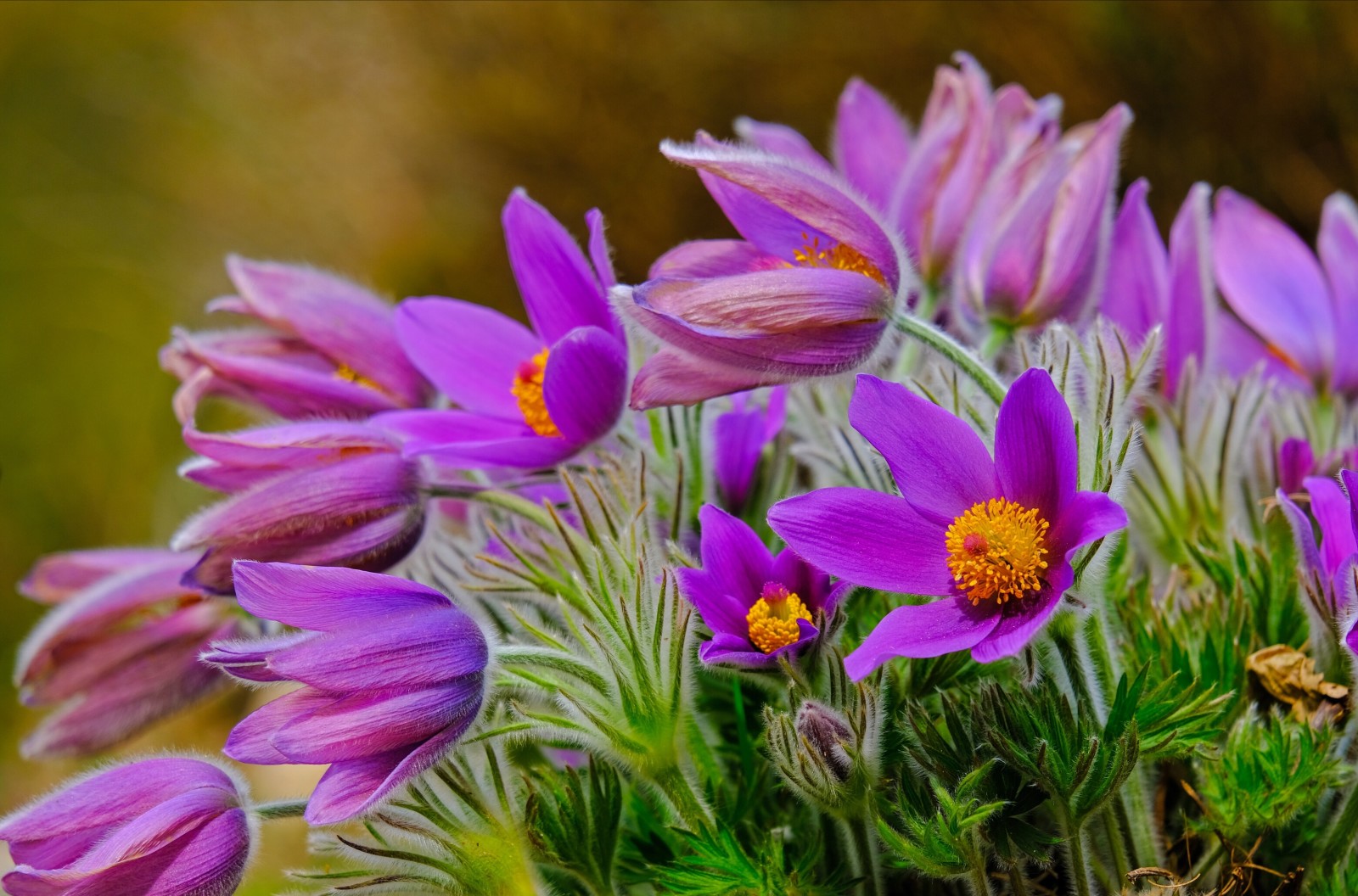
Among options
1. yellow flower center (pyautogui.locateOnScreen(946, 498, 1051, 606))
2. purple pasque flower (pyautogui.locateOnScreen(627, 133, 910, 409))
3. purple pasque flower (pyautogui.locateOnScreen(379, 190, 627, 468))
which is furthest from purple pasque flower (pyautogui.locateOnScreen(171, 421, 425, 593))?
yellow flower center (pyautogui.locateOnScreen(946, 498, 1051, 606))

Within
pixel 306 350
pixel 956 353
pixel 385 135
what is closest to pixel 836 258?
pixel 956 353

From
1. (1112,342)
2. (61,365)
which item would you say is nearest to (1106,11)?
(1112,342)

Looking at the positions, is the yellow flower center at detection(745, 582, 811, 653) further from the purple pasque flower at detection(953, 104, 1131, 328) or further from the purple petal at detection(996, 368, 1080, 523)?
the purple pasque flower at detection(953, 104, 1131, 328)

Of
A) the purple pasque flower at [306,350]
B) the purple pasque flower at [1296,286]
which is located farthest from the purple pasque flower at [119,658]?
the purple pasque flower at [1296,286]

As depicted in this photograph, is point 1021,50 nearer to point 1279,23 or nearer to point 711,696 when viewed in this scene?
point 1279,23

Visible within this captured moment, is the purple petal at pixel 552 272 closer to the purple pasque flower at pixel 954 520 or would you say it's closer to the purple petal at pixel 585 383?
the purple petal at pixel 585 383

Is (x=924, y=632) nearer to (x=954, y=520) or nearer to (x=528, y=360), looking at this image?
(x=954, y=520)
